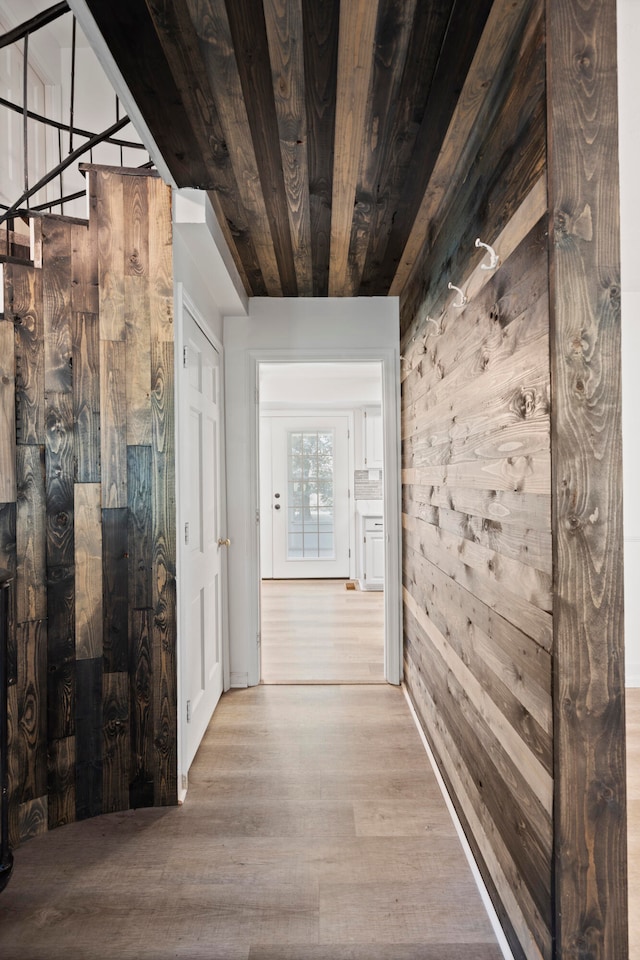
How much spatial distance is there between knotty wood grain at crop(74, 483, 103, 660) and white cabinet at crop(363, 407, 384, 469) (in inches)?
191

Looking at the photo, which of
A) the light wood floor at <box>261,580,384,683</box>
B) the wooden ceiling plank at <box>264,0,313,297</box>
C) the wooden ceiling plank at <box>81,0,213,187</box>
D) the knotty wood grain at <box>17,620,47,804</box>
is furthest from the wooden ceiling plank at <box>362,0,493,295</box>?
the light wood floor at <box>261,580,384,683</box>

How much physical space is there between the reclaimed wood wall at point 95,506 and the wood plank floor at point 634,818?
1.56 metres

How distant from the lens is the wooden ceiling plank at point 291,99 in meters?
1.27

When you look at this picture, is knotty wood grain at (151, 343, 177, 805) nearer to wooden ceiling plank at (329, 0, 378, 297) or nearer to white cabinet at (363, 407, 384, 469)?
wooden ceiling plank at (329, 0, 378, 297)

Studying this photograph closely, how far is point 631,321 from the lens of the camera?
329cm

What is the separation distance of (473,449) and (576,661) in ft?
2.57

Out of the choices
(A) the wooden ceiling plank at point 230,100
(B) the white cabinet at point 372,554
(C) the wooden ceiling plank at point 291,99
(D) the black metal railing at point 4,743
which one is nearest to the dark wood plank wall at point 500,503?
(C) the wooden ceiling plank at point 291,99

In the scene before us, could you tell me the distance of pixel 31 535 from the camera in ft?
6.37

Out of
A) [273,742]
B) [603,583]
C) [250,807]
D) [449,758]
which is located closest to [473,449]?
[603,583]

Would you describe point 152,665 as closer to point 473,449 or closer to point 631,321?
point 473,449

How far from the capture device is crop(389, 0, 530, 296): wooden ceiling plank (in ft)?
4.16

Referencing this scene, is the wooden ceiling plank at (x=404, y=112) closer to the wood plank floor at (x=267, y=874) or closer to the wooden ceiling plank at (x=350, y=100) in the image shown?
the wooden ceiling plank at (x=350, y=100)

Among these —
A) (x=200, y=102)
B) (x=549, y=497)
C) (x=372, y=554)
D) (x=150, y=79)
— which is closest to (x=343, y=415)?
(x=372, y=554)

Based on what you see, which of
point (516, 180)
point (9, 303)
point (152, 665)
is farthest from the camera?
point (152, 665)
